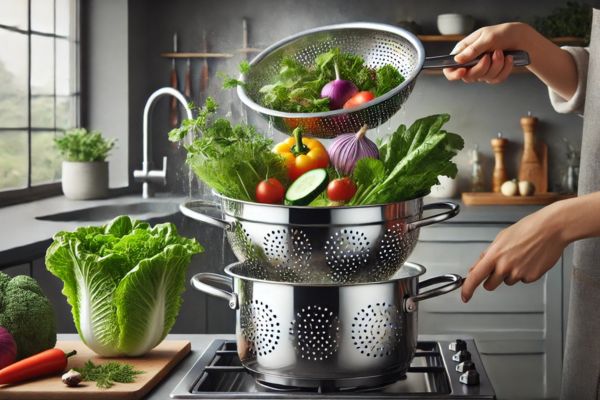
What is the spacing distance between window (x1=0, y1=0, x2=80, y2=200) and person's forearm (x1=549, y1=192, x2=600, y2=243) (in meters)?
2.39

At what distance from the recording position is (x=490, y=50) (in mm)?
1448

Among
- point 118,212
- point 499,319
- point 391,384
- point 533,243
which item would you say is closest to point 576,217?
point 533,243

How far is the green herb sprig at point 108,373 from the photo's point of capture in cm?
113

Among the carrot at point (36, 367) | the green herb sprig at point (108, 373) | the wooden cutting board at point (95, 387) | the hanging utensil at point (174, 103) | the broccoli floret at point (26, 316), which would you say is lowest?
the wooden cutting board at point (95, 387)

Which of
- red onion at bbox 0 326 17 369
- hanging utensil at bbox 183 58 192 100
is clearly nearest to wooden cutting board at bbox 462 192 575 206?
hanging utensil at bbox 183 58 192 100

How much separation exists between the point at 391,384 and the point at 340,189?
27 centimetres

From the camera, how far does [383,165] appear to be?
118cm

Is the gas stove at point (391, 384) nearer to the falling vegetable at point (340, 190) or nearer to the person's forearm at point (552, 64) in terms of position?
the falling vegetable at point (340, 190)

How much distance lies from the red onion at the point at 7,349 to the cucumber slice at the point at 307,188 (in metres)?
0.44

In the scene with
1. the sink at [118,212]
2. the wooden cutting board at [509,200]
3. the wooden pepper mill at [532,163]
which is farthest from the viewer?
the wooden pepper mill at [532,163]

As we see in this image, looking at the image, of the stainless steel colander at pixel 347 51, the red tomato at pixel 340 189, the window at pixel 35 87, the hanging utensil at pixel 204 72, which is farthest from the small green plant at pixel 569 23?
the red tomato at pixel 340 189

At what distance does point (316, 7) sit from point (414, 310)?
3.13 m

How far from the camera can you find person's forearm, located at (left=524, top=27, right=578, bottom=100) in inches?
62.6

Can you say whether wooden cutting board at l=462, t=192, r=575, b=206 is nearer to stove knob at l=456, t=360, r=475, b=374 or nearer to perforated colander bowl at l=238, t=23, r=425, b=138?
perforated colander bowl at l=238, t=23, r=425, b=138
